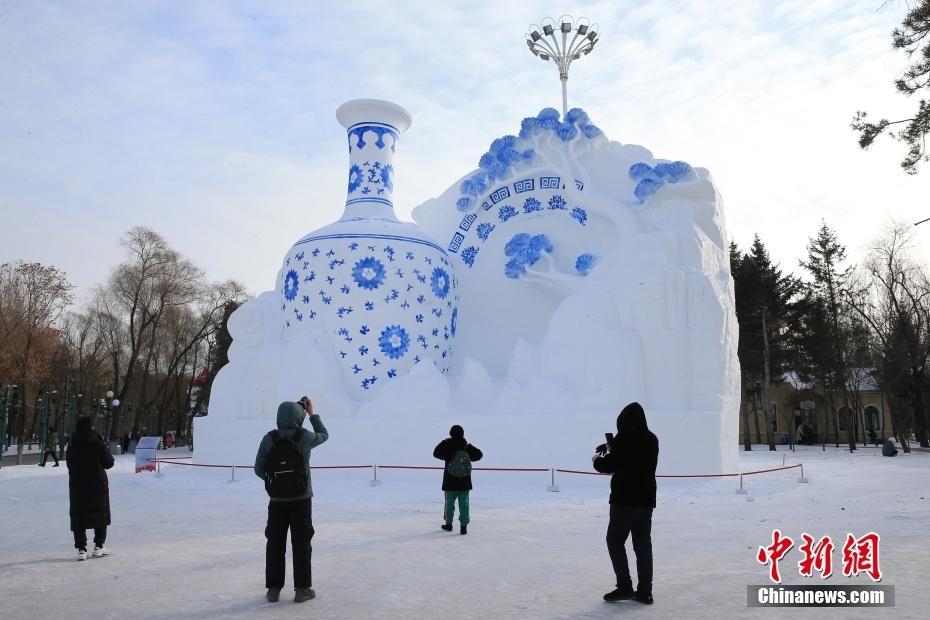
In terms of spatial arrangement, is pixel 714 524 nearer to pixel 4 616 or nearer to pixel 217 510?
pixel 217 510

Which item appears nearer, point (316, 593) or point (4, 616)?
point (4, 616)

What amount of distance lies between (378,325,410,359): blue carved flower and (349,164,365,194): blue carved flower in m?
3.26

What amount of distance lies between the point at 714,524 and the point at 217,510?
17.3 feet

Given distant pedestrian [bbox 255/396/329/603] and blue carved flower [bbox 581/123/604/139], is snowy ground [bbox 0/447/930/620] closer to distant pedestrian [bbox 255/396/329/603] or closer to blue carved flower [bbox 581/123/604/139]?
distant pedestrian [bbox 255/396/329/603]

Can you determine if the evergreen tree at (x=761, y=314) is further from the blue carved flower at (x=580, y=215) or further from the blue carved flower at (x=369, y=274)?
the blue carved flower at (x=369, y=274)

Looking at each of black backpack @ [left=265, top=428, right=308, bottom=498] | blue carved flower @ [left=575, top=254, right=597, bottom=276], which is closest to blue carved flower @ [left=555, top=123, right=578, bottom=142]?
blue carved flower @ [left=575, top=254, right=597, bottom=276]

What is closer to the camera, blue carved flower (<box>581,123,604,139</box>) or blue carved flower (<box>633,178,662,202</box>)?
blue carved flower (<box>633,178,662,202</box>)

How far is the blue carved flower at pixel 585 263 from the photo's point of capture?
13555mm

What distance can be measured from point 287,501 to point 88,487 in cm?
226

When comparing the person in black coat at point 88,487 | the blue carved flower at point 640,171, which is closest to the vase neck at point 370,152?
the blue carved flower at point 640,171

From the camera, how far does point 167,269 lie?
2770 centimetres

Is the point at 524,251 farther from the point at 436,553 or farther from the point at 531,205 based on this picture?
the point at 436,553

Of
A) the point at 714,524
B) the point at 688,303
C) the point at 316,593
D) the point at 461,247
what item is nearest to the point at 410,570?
the point at 316,593

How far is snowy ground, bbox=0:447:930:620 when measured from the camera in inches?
155
